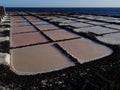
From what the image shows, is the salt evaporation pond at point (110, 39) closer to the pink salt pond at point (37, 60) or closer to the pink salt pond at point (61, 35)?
the pink salt pond at point (61, 35)

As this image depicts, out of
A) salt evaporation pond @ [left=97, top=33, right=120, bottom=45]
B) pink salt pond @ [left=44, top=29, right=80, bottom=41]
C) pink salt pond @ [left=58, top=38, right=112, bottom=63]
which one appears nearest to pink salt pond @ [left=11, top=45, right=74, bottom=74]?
pink salt pond @ [left=58, top=38, right=112, bottom=63]

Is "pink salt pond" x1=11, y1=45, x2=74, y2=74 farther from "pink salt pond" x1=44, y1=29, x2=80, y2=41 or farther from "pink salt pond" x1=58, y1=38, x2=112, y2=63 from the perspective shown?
"pink salt pond" x1=44, y1=29, x2=80, y2=41

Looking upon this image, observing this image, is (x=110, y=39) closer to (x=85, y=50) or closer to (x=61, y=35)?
(x=85, y=50)

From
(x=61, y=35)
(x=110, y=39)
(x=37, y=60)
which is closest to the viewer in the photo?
(x=37, y=60)

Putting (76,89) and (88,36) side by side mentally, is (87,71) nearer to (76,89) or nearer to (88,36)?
(76,89)

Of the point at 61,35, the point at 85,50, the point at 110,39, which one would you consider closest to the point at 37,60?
the point at 85,50

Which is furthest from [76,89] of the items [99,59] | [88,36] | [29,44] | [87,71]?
[88,36]

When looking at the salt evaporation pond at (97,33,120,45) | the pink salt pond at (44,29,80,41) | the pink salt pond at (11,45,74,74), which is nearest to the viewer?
the pink salt pond at (11,45,74,74)

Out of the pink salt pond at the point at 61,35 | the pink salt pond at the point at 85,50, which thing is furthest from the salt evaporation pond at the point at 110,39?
the pink salt pond at the point at 61,35
